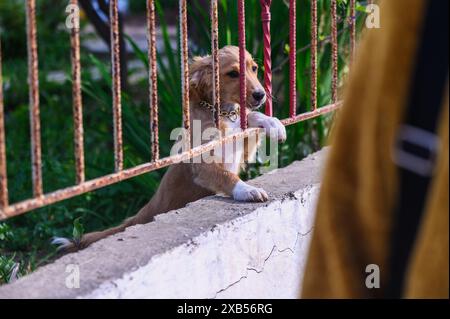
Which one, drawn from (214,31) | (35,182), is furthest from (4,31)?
(35,182)

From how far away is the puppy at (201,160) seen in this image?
12.6ft

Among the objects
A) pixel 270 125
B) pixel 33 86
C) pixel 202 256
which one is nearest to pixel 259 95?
pixel 270 125

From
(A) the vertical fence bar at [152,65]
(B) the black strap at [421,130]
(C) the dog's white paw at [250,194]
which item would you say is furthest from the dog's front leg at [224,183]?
(B) the black strap at [421,130]

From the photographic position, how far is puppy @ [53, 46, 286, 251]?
3.83 metres

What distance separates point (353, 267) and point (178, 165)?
9.40ft

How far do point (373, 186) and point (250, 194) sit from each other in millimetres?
2194

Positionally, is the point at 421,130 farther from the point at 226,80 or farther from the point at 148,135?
the point at 148,135

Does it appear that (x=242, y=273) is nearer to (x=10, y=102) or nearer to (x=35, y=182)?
(x=35, y=182)

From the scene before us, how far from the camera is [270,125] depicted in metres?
3.80

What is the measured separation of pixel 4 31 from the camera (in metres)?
11.5

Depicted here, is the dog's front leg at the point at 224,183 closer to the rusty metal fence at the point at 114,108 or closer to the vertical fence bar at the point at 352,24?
Result: the rusty metal fence at the point at 114,108

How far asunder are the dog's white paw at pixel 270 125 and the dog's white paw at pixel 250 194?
386 mm
